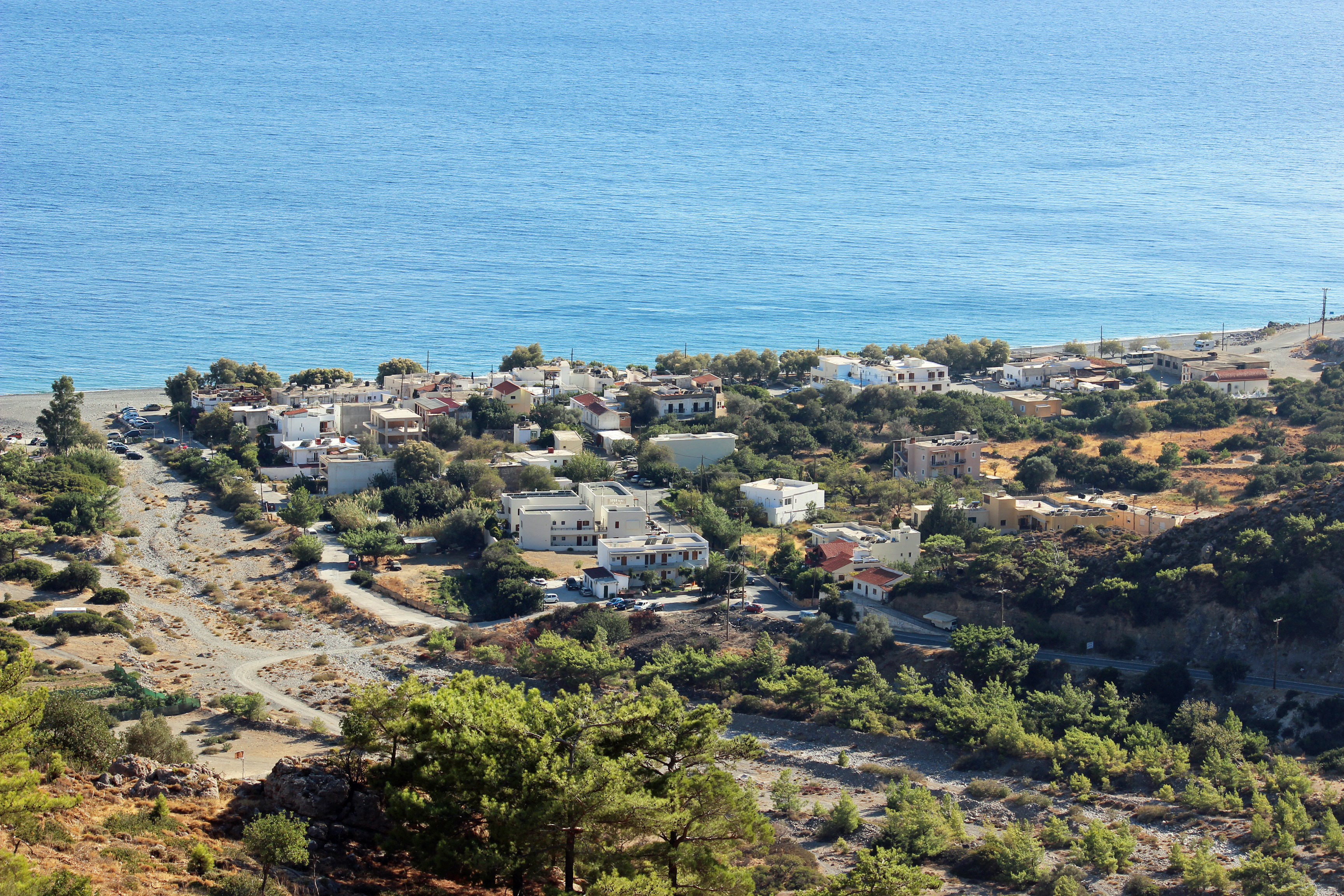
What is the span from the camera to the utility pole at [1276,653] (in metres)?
27.1

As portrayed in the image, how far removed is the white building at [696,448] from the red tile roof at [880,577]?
11531mm

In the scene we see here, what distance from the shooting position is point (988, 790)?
23875mm

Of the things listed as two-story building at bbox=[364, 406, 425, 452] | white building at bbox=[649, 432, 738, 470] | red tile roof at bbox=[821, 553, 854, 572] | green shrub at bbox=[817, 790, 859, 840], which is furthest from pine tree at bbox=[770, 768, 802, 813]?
two-story building at bbox=[364, 406, 425, 452]

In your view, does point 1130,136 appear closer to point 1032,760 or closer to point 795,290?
point 795,290

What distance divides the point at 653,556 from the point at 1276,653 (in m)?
13.6

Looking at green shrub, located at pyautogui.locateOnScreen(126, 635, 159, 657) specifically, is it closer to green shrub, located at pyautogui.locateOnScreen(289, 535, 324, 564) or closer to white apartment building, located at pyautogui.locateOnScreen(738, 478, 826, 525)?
green shrub, located at pyautogui.locateOnScreen(289, 535, 324, 564)

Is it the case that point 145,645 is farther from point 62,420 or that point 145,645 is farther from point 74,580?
point 62,420

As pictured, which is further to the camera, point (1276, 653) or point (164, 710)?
point (1276, 653)

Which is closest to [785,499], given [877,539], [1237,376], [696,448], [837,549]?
[877,539]

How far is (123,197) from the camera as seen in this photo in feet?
355

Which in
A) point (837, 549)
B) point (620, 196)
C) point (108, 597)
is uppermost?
point (620, 196)

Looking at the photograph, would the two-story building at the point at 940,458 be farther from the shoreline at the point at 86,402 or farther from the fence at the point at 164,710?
the shoreline at the point at 86,402

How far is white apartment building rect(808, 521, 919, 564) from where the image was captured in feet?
110

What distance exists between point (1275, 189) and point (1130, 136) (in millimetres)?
27525
